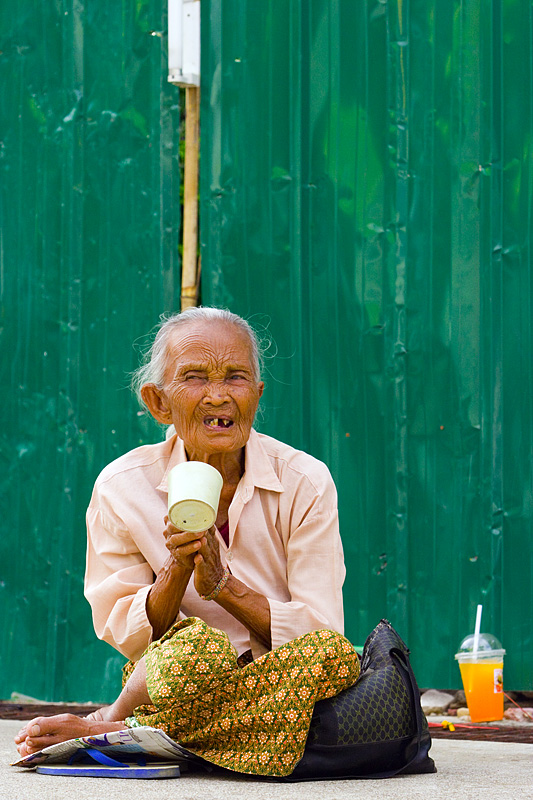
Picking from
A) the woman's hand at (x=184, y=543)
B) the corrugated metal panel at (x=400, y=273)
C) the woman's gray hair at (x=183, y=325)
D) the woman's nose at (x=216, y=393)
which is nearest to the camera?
the woman's hand at (x=184, y=543)

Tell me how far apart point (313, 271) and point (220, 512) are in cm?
173

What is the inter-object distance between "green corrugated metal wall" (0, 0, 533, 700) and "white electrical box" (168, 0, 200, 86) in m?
0.06

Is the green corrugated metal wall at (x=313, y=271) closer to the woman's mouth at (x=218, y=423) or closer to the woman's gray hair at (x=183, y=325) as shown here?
the woman's gray hair at (x=183, y=325)

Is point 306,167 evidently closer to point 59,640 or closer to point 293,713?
point 59,640

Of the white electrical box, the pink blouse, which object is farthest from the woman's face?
the white electrical box

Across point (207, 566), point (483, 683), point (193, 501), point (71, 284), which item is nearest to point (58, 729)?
point (207, 566)

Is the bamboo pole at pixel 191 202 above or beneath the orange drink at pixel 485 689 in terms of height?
above

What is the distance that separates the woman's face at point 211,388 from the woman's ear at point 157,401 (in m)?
0.05

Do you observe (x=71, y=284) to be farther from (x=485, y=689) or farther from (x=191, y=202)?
(x=485, y=689)

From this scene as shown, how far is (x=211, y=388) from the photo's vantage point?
2814 mm

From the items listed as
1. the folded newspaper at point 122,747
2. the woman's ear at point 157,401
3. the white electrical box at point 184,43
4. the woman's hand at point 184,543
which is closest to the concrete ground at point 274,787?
the folded newspaper at point 122,747

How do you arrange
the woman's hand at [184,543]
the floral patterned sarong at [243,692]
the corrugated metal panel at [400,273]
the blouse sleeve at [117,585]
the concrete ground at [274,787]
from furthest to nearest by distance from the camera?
1. the corrugated metal panel at [400,273]
2. the blouse sleeve at [117,585]
3. the woman's hand at [184,543]
4. the floral patterned sarong at [243,692]
5. the concrete ground at [274,787]

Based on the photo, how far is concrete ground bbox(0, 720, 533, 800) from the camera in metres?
2.16

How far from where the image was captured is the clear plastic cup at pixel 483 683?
3.78 metres
